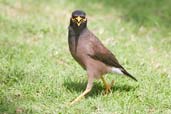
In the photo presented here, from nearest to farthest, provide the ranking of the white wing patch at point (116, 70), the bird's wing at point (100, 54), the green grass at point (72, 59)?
1. the green grass at point (72, 59)
2. the bird's wing at point (100, 54)
3. the white wing patch at point (116, 70)

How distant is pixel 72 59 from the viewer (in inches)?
335

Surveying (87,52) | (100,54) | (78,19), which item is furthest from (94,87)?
(78,19)

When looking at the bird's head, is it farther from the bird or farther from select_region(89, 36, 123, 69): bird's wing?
select_region(89, 36, 123, 69): bird's wing

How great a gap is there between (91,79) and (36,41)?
9.32ft

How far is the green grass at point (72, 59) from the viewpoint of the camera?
21.9 feet

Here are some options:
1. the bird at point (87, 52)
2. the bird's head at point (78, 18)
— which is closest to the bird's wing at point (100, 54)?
the bird at point (87, 52)

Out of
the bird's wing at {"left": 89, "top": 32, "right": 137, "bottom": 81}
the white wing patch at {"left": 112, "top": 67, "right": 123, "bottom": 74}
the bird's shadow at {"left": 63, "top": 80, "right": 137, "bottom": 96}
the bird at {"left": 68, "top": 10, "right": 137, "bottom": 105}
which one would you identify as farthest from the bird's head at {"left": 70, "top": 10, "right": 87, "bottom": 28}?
the bird's shadow at {"left": 63, "top": 80, "right": 137, "bottom": 96}

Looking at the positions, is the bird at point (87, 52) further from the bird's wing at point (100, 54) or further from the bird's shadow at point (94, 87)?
the bird's shadow at point (94, 87)

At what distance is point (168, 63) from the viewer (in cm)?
863

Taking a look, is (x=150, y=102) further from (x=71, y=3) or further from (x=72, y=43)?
(x=71, y=3)

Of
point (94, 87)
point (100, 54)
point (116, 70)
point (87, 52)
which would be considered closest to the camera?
point (87, 52)

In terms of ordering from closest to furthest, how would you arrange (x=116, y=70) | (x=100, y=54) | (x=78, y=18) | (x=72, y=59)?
(x=78, y=18) < (x=100, y=54) < (x=116, y=70) < (x=72, y=59)


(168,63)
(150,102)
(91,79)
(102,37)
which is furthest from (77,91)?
(102,37)

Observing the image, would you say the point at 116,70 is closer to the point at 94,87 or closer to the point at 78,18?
the point at 94,87
